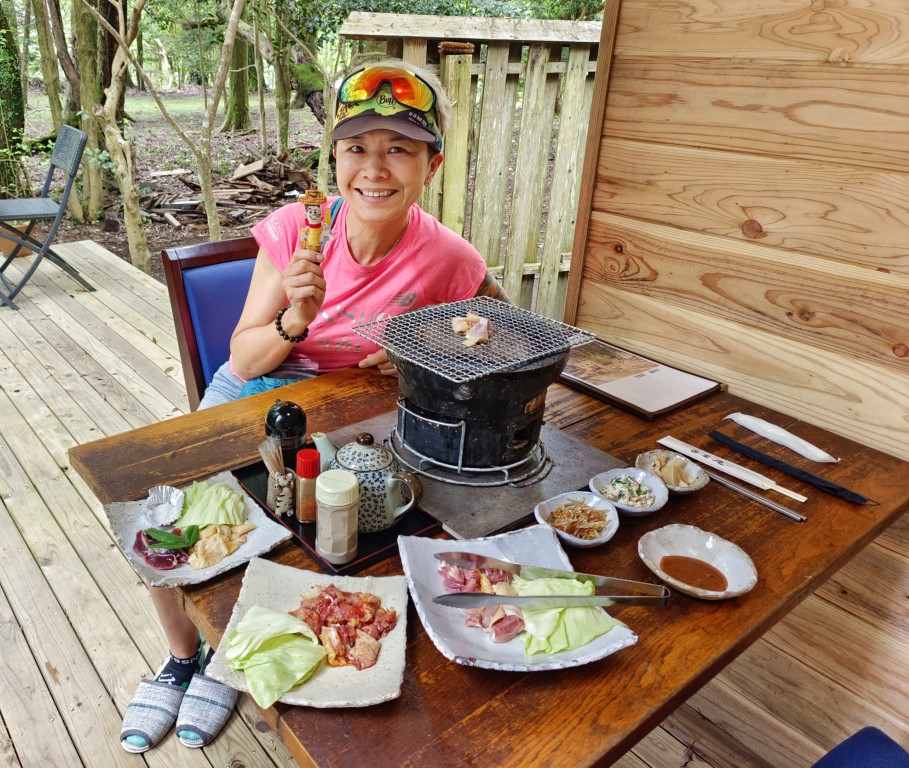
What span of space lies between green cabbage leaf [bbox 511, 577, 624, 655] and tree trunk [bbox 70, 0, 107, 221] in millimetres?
6963

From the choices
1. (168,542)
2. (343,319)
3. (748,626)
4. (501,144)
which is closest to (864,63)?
(748,626)

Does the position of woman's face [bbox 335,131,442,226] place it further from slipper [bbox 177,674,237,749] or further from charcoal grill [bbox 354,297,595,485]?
slipper [bbox 177,674,237,749]

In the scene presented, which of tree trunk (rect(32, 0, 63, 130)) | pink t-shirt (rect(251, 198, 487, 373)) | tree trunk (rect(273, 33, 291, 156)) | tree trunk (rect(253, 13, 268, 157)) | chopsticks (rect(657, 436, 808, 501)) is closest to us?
chopsticks (rect(657, 436, 808, 501))

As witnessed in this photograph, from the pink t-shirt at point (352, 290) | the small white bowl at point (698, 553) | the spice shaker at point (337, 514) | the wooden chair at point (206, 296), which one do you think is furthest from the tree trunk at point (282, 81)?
the small white bowl at point (698, 553)

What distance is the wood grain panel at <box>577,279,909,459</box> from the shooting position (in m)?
1.78

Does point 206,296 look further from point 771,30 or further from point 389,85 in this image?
point 771,30

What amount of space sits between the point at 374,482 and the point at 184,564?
0.36 metres

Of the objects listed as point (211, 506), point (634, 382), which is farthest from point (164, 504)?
point (634, 382)

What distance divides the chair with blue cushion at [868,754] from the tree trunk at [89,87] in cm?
729

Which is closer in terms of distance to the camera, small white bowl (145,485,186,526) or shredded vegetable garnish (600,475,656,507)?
small white bowl (145,485,186,526)

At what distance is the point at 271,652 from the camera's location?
989 millimetres

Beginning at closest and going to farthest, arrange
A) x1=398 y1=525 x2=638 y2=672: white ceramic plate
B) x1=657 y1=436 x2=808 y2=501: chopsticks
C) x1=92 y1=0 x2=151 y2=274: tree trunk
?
x1=398 y1=525 x2=638 y2=672: white ceramic plate
x1=657 y1=436 x2=808 y2=501: chopsticks
x1=92 y1=0 x2=151 y2=274: tree trunk

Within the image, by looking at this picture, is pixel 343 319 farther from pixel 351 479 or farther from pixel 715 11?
pixel 715 11

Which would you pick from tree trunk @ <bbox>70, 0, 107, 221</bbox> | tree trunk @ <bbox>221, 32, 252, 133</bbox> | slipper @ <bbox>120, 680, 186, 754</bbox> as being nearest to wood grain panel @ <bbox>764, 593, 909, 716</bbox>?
slipper @ <bbox>120, 680, 186, 754</bbox>
